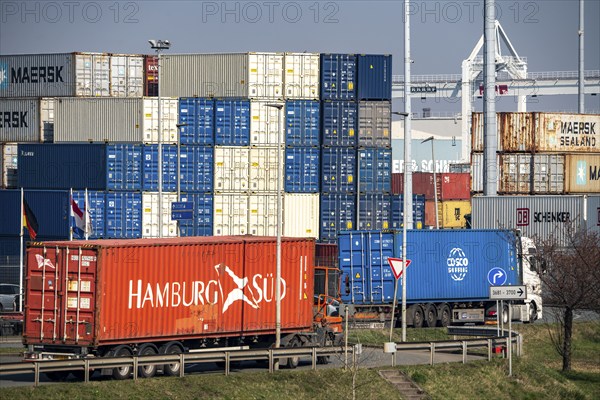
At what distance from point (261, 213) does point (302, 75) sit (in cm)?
825

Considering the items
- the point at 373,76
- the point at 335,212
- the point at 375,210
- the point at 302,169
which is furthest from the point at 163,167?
the point at 373,76

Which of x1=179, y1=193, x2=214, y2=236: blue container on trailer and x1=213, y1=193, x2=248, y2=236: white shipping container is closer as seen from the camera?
x1=179, y1=193, x2=214, y2=236: blue container on trailer

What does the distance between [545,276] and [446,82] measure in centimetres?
9746

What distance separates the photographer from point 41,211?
215 ft

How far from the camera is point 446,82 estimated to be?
14312cm

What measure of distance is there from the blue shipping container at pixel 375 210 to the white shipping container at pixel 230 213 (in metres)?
6.60

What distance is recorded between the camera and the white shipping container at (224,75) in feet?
214

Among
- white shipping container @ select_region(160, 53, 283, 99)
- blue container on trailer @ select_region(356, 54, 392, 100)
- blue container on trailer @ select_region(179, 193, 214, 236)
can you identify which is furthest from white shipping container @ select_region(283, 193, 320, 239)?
blue container on trailer @ select_region(356, 54, 392, 100)

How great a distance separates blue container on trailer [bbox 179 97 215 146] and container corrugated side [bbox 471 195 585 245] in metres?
16.0

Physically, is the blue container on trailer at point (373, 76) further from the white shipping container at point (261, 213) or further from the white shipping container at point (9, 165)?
the white shipping container at point (9, 165)

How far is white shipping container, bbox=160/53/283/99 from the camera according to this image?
65125 millimetres

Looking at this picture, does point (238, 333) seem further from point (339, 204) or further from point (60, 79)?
point (60, 79)

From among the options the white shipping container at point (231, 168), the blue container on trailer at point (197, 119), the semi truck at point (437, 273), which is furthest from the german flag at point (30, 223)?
the semi truck at point (437, 273)

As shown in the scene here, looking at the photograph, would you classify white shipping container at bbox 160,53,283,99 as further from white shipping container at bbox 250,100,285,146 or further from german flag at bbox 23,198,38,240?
german flag at bbox 23,198,38,240
